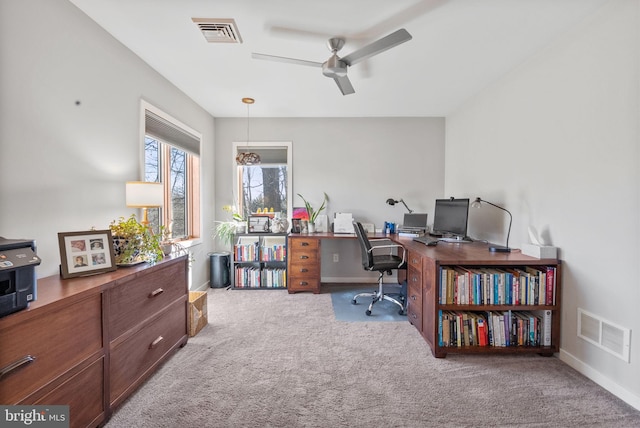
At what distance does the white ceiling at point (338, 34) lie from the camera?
1.88m

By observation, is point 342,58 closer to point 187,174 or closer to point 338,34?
point 338,34

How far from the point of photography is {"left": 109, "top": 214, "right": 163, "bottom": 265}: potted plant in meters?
1.85

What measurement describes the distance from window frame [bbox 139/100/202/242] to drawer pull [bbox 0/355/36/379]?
177 centimetres

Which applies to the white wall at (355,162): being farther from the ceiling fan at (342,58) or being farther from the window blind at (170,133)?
the ceiling fan at (342,58)

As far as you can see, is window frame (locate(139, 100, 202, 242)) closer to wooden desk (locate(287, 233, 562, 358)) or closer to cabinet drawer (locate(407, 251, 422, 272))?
cabinet drawer (locate(407, 251, 422, 272))

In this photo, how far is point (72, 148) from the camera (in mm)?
1866

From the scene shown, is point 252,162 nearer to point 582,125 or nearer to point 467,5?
point 467,5

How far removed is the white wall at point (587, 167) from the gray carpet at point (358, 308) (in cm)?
142

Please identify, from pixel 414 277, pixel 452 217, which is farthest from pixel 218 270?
pixel 452 217

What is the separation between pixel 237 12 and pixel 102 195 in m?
1.69

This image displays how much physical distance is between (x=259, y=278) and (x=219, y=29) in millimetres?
2940

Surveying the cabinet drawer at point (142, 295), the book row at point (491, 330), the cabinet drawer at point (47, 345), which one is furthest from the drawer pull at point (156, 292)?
the book row at point (491, 330)

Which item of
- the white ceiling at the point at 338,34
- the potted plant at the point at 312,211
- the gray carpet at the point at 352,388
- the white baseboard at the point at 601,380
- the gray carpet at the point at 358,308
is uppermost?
the white ceiling at the point at 338,34

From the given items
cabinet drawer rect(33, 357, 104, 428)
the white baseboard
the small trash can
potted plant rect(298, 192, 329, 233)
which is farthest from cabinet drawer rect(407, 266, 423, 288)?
the small trash can
